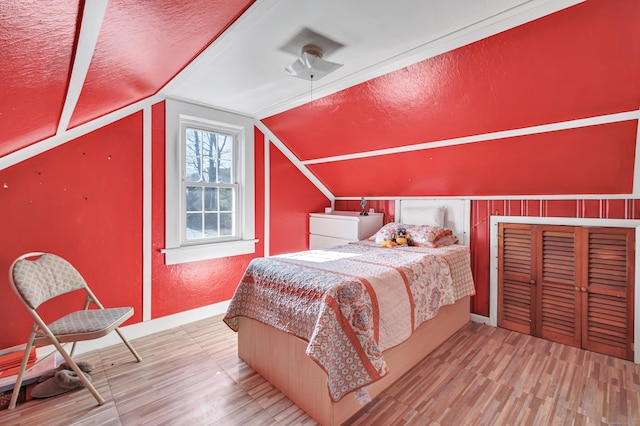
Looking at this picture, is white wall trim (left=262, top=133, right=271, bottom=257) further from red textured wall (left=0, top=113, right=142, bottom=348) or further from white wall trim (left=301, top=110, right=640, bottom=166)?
red textured wall (left=0, top=113, right=142, bottom=348)

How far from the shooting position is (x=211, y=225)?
138 inches

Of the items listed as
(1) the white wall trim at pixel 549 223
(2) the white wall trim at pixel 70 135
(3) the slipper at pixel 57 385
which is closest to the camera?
(3) the slipper at pixel 57 385

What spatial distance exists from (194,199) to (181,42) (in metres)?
1.97

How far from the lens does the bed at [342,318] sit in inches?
66.4

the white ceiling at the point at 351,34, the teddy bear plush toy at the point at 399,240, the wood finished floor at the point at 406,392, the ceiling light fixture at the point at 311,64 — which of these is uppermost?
the white ceiling at the point at 351,34

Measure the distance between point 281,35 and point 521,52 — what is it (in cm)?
148

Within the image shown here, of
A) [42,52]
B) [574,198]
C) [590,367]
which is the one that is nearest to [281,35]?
[42,52]

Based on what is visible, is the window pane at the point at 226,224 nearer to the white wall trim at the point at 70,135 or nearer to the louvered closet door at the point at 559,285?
the white wall trim at the point at 70,135

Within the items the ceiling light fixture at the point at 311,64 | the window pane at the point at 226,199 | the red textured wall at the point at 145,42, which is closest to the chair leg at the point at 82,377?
the red textured wall at the point at 145,42

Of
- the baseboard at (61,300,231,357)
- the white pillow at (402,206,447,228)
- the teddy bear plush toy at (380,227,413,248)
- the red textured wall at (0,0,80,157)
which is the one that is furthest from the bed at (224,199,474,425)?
the red textured wall at (0,0,80,157)

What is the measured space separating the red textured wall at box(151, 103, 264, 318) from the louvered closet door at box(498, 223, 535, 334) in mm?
2902

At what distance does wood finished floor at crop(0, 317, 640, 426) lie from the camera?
1.84 metres

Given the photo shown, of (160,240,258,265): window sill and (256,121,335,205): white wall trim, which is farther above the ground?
(256,121,335,205): white wall trim

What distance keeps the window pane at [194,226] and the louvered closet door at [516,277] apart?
3304 millimetres
